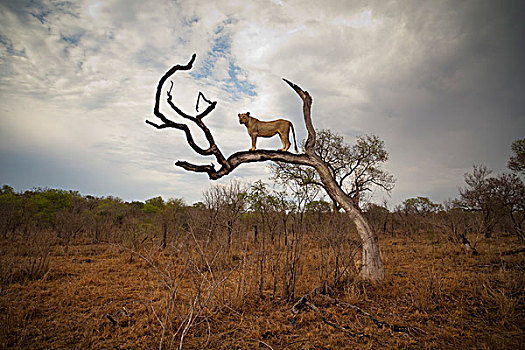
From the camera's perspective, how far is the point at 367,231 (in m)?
5.18

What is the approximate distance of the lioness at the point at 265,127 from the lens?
4.56 meters

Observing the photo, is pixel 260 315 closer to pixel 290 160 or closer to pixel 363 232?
pixel 363 232

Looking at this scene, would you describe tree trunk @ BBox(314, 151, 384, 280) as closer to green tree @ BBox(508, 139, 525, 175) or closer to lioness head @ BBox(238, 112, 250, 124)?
lioness head @ BBox(238, 112, 250, 124)

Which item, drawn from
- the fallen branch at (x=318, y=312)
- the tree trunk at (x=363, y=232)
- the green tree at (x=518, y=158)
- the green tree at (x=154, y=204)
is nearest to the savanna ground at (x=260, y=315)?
the fallen branch at (x=318, y=312)

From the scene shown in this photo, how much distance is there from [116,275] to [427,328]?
816 cm

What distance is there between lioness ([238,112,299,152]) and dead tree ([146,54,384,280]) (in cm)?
38

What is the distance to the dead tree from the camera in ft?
12.9

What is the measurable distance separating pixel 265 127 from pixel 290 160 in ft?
3.52

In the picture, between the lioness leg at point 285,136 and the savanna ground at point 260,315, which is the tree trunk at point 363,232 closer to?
the savanna ground at point 260,315

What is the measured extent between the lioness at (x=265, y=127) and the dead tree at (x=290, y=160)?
1.25 feet

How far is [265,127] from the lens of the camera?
4715 millimetres

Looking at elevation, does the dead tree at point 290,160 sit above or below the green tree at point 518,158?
below

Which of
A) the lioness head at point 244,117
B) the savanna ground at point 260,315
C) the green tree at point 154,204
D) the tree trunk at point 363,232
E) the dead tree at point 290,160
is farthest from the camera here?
the green tree at point 154,204

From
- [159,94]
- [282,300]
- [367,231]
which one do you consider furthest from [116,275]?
[367,231]
